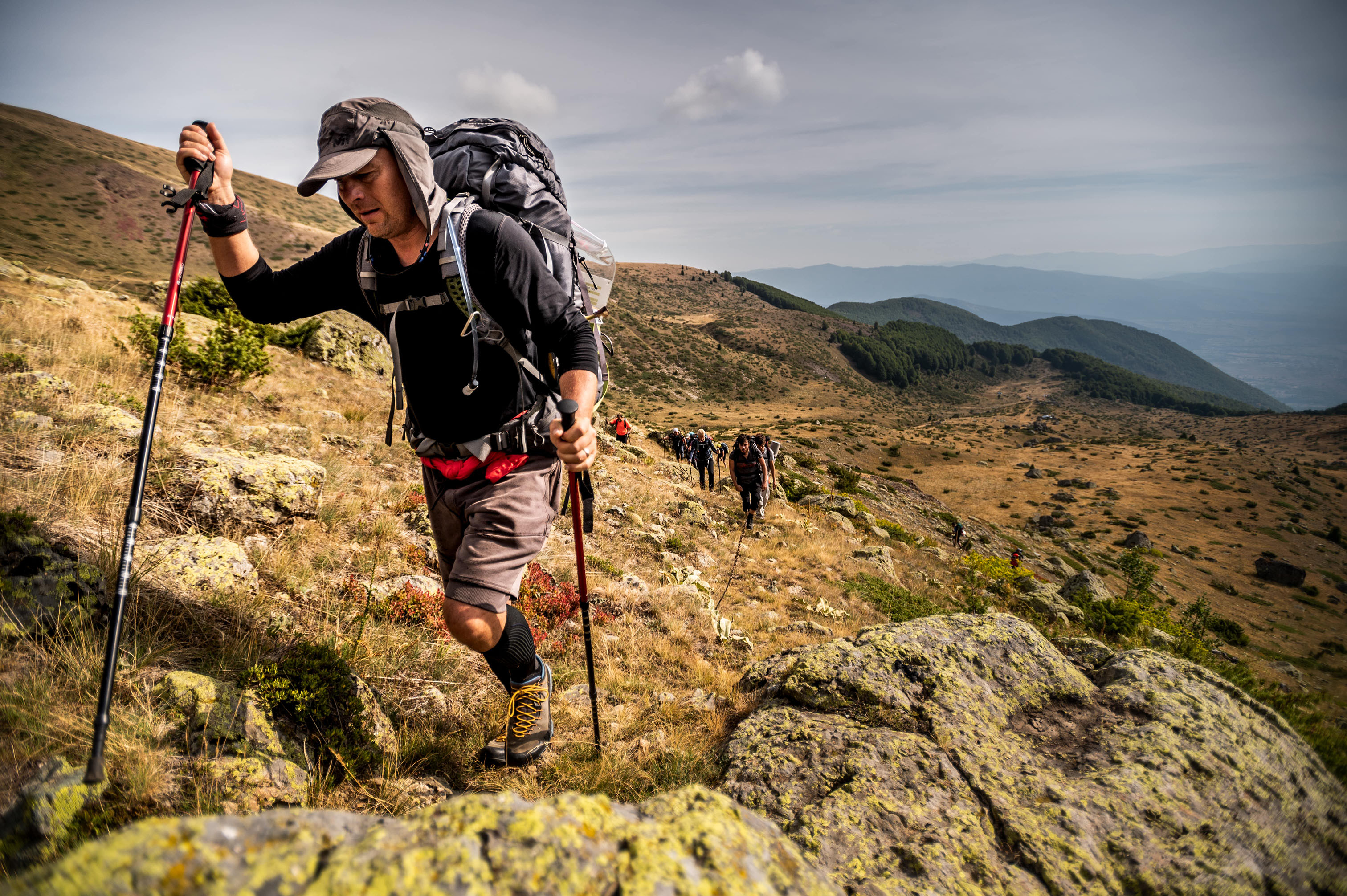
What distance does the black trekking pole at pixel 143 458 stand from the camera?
1744 mm

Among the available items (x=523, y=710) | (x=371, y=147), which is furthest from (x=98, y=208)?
(x=523, y=710)

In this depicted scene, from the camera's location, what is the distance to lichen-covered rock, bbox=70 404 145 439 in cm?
459

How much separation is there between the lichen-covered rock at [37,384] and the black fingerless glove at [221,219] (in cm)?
408

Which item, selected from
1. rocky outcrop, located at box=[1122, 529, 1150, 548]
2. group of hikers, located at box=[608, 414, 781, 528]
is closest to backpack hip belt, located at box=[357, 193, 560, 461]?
group of hikers, located at box=[608, 414, 781, 528]

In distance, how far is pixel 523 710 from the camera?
2891 millimetres

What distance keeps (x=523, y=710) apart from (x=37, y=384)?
576 centimetres

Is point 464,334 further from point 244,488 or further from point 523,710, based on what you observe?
point 244,488

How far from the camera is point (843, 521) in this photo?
1738cm

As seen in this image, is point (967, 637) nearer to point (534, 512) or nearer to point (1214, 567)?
point (534, 512)

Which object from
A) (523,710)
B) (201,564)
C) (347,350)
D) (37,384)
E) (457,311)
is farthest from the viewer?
(347,350)

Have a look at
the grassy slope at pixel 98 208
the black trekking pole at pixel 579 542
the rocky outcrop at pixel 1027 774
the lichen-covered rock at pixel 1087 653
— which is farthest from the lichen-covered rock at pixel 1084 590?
the grassy slope at pixel 98 208

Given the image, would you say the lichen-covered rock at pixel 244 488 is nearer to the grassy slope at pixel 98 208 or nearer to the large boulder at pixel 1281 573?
the grassy slope at pixel 98 208

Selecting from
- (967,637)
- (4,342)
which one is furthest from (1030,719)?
(4,342)

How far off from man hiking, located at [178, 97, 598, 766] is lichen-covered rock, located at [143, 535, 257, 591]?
1.51m
